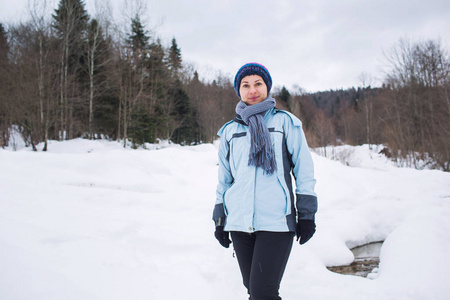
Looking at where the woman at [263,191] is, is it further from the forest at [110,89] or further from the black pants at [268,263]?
the forest at [110,89]

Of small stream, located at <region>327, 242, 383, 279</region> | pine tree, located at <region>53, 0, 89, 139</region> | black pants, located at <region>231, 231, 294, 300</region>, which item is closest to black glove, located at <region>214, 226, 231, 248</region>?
black pants, located at <region>231, 231, 294, 300</region>

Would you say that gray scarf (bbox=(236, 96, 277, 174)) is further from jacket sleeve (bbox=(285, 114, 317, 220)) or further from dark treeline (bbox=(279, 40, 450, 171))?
dark treeline (bbox=(279, 40, 450, 171))

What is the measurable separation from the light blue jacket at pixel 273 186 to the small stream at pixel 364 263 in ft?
8.55

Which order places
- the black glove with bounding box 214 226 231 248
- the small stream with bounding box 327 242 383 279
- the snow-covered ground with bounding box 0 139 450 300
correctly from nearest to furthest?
the black glove with bounding box 214 226 231 248
the snow-covered ground with bounding box 0 139 450 300
the small stream with bounding box 327 242 383 279

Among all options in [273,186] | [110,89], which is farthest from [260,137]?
[110,89]

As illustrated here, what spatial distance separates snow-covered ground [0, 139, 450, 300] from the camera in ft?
7.50

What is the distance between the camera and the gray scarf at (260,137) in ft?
5.02

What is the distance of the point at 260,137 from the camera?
1.57m

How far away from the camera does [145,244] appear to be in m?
3.21

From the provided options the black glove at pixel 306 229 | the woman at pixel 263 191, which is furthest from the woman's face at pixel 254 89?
the black glove at pixel 306 229

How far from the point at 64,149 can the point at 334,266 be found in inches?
620

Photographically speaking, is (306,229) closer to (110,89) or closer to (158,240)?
(158,240)

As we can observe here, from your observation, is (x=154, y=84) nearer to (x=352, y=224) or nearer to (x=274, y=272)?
(x=352, y=224)

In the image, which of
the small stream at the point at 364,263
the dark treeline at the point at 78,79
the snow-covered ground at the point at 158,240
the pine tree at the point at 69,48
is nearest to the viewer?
the snow-covered ground at the point at 158,240
